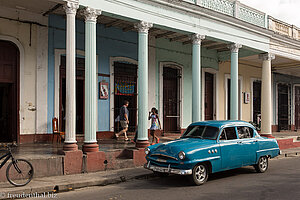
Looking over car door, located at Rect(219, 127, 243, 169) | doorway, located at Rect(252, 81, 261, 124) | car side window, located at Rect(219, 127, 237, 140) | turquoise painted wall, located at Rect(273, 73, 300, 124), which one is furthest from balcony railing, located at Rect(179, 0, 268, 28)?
turquoise painted wall, located at Rect(273, 73, 300, 124)

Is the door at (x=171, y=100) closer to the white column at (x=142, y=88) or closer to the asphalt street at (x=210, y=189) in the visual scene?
the white column at (x=142, y=88)

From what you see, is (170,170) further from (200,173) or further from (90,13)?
(90,13)

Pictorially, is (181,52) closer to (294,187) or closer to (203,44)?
(203,44)

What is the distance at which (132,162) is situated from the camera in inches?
402

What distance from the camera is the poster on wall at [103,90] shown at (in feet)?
43.5

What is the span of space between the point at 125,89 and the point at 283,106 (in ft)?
50.8

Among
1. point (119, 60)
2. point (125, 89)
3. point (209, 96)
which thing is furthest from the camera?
point (209, 96)

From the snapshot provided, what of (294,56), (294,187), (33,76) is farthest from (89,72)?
(294,56)

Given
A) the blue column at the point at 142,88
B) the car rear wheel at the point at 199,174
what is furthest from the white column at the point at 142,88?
the car rear wheel at the point at 199,174

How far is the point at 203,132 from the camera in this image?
8.76 metres

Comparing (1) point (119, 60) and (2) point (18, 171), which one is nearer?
(2) point (18, 171)

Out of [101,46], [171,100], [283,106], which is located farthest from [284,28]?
[101,46]

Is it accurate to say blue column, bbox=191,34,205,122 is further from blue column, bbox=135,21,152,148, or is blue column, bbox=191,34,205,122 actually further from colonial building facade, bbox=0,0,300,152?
blue column, bbox=135,21,152,148

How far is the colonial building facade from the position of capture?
392 inches
